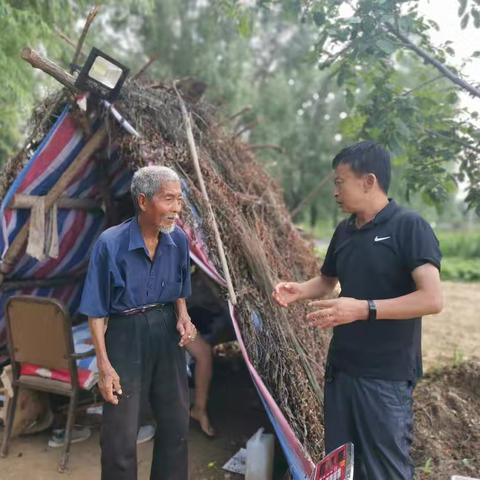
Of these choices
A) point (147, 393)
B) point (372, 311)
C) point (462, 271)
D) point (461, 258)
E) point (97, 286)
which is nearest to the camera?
point (372, 311)

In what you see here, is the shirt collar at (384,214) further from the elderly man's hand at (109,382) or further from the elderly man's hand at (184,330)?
the elderly man's hand at (109,382)

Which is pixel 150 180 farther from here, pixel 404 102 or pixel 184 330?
pixel 404 102

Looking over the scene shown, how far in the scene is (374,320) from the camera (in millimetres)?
2010

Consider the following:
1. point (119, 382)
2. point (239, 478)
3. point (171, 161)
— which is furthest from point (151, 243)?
point (239, 478)

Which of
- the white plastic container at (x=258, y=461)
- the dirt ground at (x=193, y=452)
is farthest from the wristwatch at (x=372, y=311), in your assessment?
the dirt ground at (x=193, y=452)

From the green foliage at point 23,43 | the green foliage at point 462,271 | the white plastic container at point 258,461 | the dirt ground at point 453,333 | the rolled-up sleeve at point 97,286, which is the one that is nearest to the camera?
the rolled-up sleeve at point 97,286

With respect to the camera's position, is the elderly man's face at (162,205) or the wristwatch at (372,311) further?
the elderly man's face at (162,205)

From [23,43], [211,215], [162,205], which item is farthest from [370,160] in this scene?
[23,43]

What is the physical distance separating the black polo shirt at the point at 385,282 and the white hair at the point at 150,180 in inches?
39.2

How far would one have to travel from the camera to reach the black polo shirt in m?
1.94

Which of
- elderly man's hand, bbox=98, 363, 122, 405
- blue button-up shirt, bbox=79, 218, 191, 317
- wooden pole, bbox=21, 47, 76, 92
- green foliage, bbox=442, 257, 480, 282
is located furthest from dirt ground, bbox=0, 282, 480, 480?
green foliage, bbox=442, 257, 480, 282

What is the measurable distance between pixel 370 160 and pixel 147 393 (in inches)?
69.5

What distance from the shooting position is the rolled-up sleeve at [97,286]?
7.83 feet

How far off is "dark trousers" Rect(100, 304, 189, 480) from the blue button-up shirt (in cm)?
11
